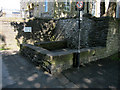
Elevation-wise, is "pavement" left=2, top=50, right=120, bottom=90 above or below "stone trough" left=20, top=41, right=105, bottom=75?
below

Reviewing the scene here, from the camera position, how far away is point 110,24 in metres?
5.93

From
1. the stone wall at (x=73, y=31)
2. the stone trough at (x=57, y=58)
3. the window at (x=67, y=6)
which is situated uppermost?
the window at (x=67, y=6)

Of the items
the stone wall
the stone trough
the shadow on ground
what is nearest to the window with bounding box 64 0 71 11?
the stone wall

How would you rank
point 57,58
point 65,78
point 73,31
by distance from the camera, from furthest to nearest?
point 73,31 → point 57,58 → point 65,78

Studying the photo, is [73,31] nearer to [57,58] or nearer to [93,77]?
[57,58]

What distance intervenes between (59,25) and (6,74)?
6401mm

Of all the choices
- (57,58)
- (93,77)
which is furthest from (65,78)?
(93,77)

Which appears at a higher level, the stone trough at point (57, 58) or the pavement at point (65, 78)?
the stone trough at point (57, 58)

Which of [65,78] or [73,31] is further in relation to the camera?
[73,31]

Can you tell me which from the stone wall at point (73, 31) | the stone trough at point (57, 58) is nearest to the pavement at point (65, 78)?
the stone trough at point (57, 58)

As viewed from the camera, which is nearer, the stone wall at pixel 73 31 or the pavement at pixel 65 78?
the pavement at pixel 65 78

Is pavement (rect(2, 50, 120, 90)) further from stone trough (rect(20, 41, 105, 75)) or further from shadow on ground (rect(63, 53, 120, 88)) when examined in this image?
stone trough (rect(20, 41, 105, 75))

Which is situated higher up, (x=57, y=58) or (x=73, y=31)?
(x=73, y=31)

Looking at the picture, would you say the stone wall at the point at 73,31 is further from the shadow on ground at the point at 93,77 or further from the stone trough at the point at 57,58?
the shadow on ground at the point at 93,77
